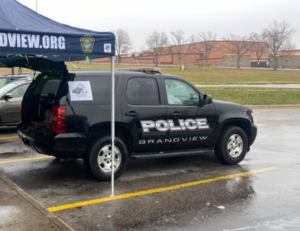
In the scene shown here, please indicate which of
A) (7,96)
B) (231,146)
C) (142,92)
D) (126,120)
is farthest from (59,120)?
(7,96)

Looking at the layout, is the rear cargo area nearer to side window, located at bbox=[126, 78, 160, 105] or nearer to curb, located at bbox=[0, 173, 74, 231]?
curb, located at bbox=[0, 173, 74, 231]

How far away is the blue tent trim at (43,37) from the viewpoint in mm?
4539

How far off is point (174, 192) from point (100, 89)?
2014 mm

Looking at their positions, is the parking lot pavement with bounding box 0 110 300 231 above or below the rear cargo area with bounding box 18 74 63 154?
below

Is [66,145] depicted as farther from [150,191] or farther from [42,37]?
[42,37]

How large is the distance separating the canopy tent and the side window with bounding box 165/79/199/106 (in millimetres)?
1770

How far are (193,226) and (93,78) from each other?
2.89 m

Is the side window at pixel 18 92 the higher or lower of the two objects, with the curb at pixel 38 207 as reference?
higher

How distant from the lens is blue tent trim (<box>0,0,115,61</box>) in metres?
4.54

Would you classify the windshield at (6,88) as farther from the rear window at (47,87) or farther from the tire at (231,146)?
the tire at (231,146)

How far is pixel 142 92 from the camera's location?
6.38m

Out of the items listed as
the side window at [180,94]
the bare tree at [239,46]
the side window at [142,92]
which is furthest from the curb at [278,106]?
the bare tree at [239,46]

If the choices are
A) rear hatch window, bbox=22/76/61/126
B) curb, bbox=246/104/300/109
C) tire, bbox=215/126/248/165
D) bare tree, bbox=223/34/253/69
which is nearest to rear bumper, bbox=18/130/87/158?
rear hatch window, bbox=22/76/61/126

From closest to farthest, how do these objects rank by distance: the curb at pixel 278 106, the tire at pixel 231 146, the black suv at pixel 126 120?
1. the black suv at pixel 126 120
2. the tire at pixel 231 146
3. the curb at pixel 278 106
